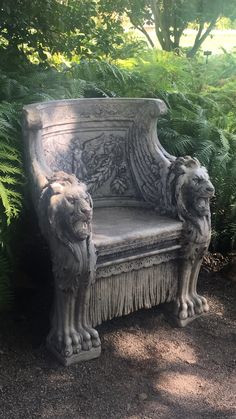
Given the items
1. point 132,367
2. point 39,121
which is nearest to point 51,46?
point 39,121

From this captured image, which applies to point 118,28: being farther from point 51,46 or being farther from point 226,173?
point 226,173

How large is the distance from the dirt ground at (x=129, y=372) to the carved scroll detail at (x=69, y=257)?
15 centimetres

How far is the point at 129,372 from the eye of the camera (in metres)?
2.99

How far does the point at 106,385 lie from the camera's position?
2.86 meters

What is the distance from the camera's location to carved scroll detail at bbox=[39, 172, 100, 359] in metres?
2.76

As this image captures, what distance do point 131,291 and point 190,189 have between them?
2.37ft

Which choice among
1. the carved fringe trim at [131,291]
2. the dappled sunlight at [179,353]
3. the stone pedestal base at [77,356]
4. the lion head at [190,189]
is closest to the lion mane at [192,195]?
the lion head at [190,189]

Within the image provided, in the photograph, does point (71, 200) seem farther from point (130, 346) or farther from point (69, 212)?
point (130, 346)

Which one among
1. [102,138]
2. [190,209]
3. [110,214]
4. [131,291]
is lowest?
[131,291]

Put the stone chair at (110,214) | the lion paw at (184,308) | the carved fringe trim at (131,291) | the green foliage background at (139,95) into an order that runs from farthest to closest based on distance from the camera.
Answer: the lion paw at (184,308)
the green foliage background at (139,95)
the carved fringe trim at (131,291)
the stone chair at (110,214)

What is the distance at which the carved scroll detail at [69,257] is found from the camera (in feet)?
9.04

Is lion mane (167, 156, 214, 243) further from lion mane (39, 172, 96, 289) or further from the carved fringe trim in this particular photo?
lion mane (39, 172, 96, 289)

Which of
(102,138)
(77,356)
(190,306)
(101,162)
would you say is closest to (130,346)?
(77,356)

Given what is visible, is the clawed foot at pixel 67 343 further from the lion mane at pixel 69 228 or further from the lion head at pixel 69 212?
the lion head at pixel 69 212
